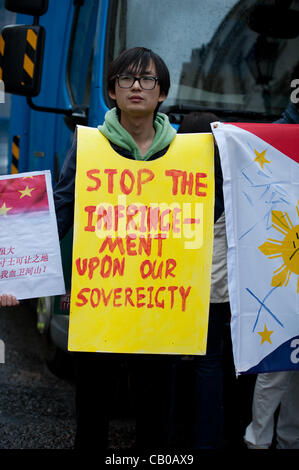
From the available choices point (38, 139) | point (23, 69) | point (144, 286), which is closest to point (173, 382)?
point (144, 286)

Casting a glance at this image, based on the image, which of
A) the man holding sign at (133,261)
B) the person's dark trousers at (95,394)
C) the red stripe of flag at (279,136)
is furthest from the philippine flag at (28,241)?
the red stripe of flag at (279,136)

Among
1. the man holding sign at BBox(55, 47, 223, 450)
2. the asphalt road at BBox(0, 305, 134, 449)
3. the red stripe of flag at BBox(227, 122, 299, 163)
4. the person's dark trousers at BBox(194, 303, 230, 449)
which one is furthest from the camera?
the asphalt road at BBox(0, 305, 134, 449)

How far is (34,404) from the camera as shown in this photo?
16.0ft

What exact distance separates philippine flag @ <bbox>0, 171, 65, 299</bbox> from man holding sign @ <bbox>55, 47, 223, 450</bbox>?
71mm

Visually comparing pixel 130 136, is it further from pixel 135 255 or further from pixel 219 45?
pixel 219 45

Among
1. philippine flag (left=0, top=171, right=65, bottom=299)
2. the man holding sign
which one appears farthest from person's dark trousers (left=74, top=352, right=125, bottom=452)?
philippine flag (left=0, top=171, right=65, bottom=299)

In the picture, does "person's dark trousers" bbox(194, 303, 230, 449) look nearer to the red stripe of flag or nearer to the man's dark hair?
the red stripe of flag

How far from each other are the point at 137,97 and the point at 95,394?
117 centimetres

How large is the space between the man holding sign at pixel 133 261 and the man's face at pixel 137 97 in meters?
0.03

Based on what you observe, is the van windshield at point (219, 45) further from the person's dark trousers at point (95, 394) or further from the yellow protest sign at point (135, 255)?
the person's dark trousers at point (95, 394)

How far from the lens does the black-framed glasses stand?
2939 millimetres

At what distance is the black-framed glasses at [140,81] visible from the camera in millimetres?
2939
